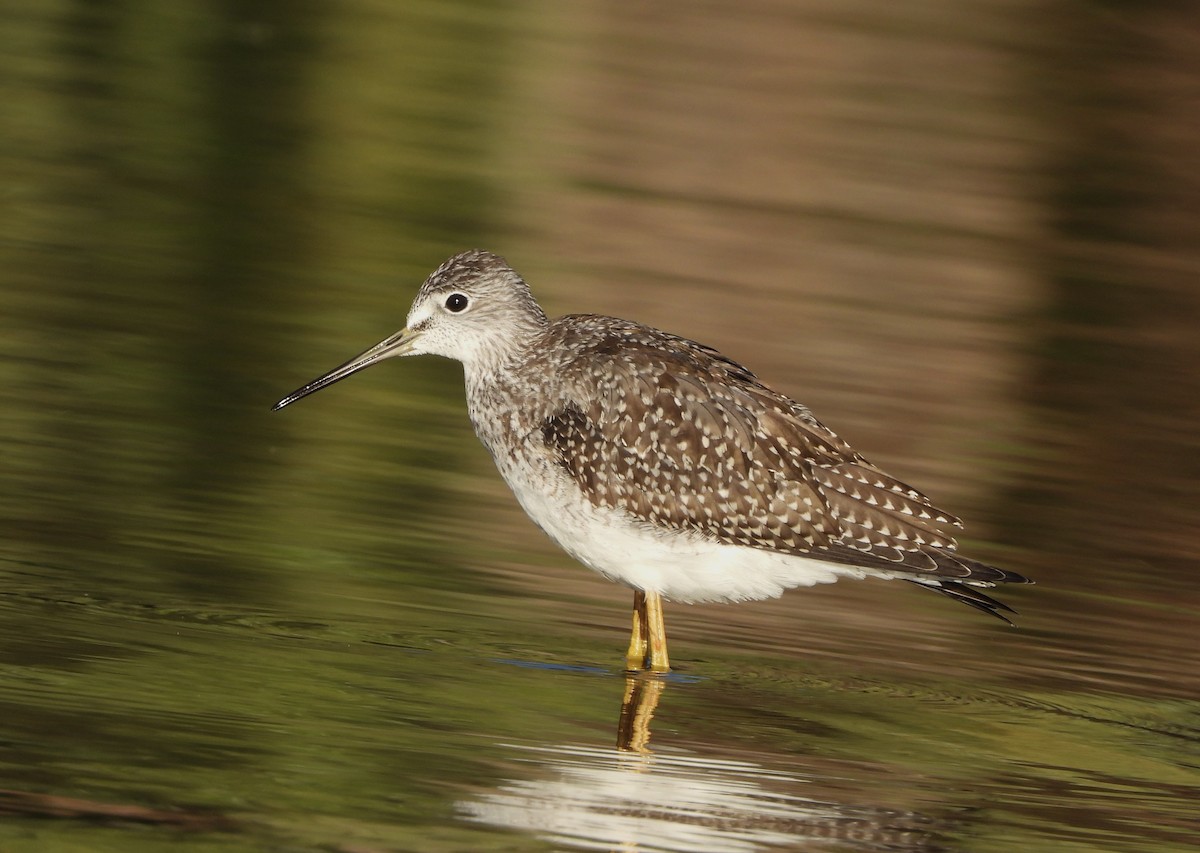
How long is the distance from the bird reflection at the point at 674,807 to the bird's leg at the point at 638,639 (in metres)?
1.23

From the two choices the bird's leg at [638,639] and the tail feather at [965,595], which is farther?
the bird's leg at [638,639]

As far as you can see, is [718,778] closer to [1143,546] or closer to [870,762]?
[870,762]

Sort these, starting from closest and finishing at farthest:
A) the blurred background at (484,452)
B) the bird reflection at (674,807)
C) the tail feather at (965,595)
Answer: the bird reflection at (674,807)
the blurred background at (484,452)
the tail feather at (965,595)

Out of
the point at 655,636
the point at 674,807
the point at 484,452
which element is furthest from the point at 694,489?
the point at 484,452

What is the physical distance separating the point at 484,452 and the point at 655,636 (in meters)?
3.46

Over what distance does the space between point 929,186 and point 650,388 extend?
1354 centimetres

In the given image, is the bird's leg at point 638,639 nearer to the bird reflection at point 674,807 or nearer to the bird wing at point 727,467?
the bird wing at point 727,467

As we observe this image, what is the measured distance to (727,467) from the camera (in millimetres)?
10633

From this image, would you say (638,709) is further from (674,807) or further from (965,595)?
(965,595)

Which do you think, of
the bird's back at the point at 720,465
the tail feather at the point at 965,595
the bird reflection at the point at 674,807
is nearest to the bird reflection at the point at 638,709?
the bird reflection at the point at 674,807

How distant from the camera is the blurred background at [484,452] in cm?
860

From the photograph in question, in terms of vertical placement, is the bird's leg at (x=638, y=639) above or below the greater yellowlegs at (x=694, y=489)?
below

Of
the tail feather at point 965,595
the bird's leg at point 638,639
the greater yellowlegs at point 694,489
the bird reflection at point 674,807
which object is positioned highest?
the greater yellowlegs at point 694,489

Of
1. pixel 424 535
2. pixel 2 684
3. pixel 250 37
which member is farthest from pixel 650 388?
pixel 250 37
